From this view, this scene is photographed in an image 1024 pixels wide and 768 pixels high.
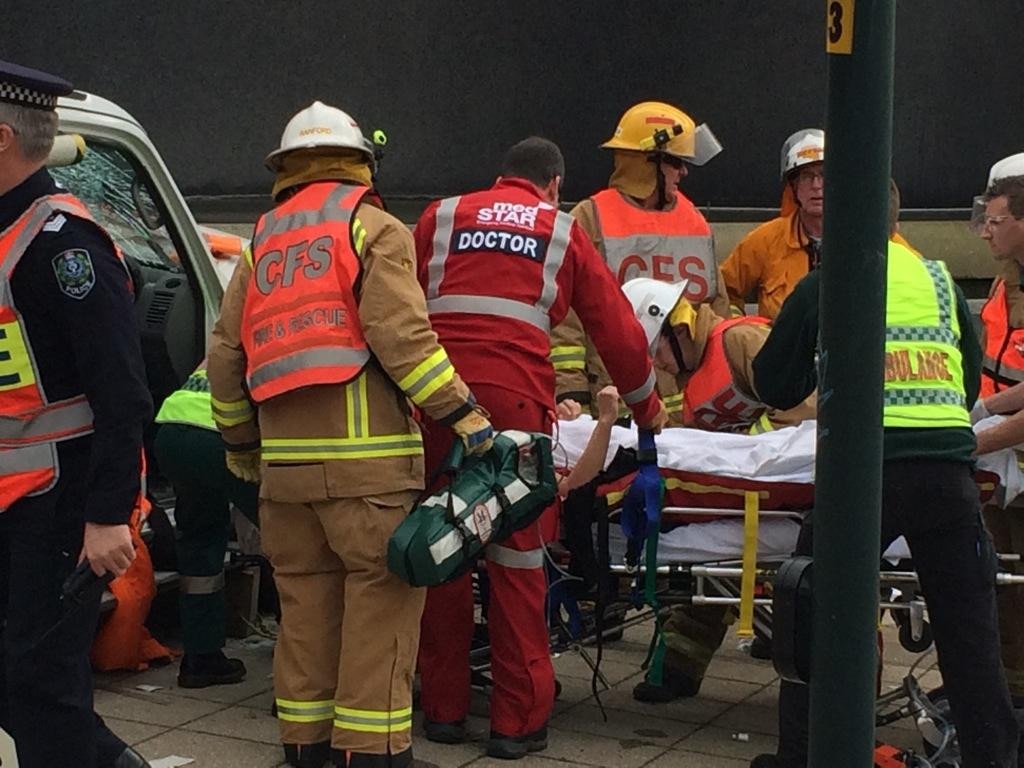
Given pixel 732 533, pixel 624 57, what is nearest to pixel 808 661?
pixel 732 533

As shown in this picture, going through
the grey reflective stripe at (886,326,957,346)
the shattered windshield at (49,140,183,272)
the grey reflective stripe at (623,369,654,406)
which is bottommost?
the grey reflective stripe at (623,369,654,406)

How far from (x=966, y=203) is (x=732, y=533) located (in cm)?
725

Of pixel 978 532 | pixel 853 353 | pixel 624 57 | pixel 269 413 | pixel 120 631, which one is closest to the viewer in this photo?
pixel 853 353

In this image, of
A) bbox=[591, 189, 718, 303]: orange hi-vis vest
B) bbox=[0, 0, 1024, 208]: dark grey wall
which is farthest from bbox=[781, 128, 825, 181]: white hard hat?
bbox=[0, 0, 1024, 208]: dark grey wall

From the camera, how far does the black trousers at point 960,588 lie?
4633mm

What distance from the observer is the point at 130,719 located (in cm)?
573

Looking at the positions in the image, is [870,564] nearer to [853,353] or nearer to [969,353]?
[853,353]

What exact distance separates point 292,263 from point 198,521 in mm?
1467

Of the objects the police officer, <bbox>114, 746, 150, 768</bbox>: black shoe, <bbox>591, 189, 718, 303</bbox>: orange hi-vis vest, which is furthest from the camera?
<bbox>591, 189, 718, 303</bbox>: orange hi-vis vest

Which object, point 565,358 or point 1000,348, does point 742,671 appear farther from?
point 1000,348

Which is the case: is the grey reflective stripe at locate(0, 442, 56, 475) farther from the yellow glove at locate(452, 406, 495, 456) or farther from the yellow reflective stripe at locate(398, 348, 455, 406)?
the yellow glove at locate(452, 406, 495, 456)

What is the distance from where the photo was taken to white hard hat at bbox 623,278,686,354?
585 cm

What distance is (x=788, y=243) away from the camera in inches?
291

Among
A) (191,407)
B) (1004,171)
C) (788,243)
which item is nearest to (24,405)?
(191,407)
